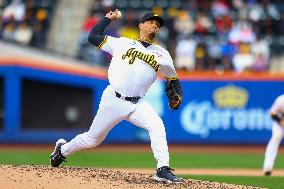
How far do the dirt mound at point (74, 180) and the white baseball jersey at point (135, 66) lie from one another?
0.95m

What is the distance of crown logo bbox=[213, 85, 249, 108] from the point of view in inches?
762

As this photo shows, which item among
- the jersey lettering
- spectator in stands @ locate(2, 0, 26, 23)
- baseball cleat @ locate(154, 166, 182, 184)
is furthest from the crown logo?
baseball cleat @ locate(154, 166, 182, 184)

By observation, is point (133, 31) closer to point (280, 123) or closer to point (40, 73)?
point (40, 73)

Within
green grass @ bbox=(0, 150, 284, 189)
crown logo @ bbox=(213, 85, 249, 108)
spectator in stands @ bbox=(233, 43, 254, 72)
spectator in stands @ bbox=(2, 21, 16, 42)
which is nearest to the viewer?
green grass @ bbox=(0, 150, 284, 189)

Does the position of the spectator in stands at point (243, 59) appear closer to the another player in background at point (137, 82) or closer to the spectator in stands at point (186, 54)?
the spectator in stands at point (186, 54)

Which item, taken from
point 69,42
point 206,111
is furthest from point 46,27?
point 206,111

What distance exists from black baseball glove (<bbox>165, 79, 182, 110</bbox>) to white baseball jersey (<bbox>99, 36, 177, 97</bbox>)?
180 mm

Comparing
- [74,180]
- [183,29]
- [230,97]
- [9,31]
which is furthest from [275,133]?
[9,31]

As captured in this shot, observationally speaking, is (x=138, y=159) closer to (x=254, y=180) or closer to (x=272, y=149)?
(x=272, y=149)

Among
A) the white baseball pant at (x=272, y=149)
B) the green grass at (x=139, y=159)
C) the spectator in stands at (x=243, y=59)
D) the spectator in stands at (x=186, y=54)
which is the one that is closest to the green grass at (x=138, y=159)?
the green grass at (x=139, y=159)

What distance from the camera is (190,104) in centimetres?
1936

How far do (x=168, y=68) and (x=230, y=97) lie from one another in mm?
10925

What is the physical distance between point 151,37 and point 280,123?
4.90 metres

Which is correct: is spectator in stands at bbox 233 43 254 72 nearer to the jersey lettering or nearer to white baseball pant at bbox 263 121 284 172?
white baseball pant at bbox 263 121 284 172
